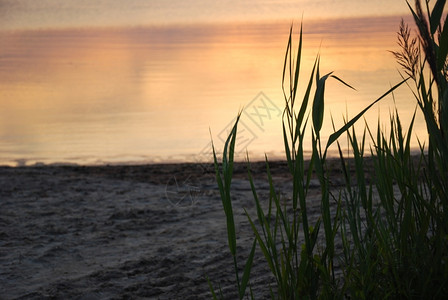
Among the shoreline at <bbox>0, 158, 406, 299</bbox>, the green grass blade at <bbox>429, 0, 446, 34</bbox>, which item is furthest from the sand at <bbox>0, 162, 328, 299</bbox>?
the green grass blade at <bbox>429, 0, 446, 34</bbox>

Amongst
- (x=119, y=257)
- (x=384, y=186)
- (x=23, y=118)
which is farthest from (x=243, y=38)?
(x=384, y=186)

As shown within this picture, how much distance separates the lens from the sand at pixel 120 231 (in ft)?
11.7

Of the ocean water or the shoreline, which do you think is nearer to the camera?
the shoreline

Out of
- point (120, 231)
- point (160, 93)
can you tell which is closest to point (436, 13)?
point (120, 231)

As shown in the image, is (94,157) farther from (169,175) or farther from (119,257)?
(119,257)

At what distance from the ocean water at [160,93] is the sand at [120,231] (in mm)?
650

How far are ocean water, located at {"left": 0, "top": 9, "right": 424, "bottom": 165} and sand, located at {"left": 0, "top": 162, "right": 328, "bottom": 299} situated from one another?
65 centimetres

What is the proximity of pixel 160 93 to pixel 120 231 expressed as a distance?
16.9 feet

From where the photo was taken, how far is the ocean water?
23.5 ft

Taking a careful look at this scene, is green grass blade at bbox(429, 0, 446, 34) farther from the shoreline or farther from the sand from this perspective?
the sand

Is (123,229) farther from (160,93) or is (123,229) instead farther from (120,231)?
(160,93)

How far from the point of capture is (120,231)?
179 inches

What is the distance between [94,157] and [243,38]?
7.37m

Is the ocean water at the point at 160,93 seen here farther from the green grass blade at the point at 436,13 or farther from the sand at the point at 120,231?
the green grass blade at the point at 436,13
